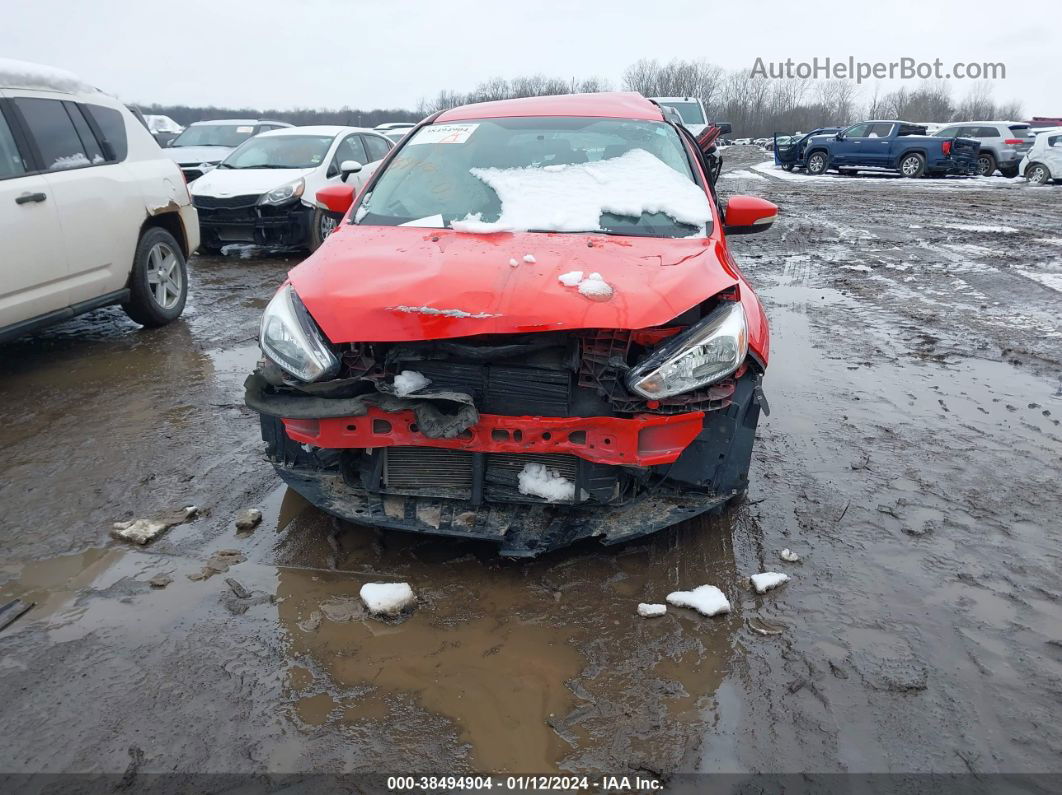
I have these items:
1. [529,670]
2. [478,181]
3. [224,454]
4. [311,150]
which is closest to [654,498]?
[529,670]

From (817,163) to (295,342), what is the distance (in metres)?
25.9

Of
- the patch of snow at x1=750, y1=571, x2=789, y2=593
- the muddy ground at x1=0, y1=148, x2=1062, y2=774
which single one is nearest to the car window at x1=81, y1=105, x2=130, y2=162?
the muddy ground at x1=0, y1=148, x2=1062, y2=774

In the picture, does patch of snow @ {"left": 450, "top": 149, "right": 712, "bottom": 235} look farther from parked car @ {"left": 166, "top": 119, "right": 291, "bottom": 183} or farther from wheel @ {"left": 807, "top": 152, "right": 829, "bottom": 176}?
wheel @ {"left": 807, "top": 152, "right": 829, "bottom": 176}

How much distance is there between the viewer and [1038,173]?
20547 millimetres

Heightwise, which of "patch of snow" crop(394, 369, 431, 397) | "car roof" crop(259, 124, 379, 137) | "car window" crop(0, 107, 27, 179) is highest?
"car roof" crop(259, 124, 379, 137)

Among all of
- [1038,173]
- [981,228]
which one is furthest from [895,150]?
[981,228]

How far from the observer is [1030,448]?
149 inches

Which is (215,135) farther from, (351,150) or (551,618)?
(551,618)

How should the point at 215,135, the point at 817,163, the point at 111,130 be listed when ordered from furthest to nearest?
the point at 817,163 < the point at 215,135 < the point at 111,130

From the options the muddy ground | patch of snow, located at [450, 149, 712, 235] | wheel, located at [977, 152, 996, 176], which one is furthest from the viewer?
wheel, located at [977, 152, 996, 176]

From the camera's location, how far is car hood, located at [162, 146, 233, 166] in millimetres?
12086

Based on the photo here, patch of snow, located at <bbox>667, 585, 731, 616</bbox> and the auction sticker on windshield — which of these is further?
the auction sticker on windshield

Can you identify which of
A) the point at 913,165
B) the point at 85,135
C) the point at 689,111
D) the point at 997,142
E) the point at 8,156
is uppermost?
the point at 689,111

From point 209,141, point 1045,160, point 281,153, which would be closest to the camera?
point 281,153
